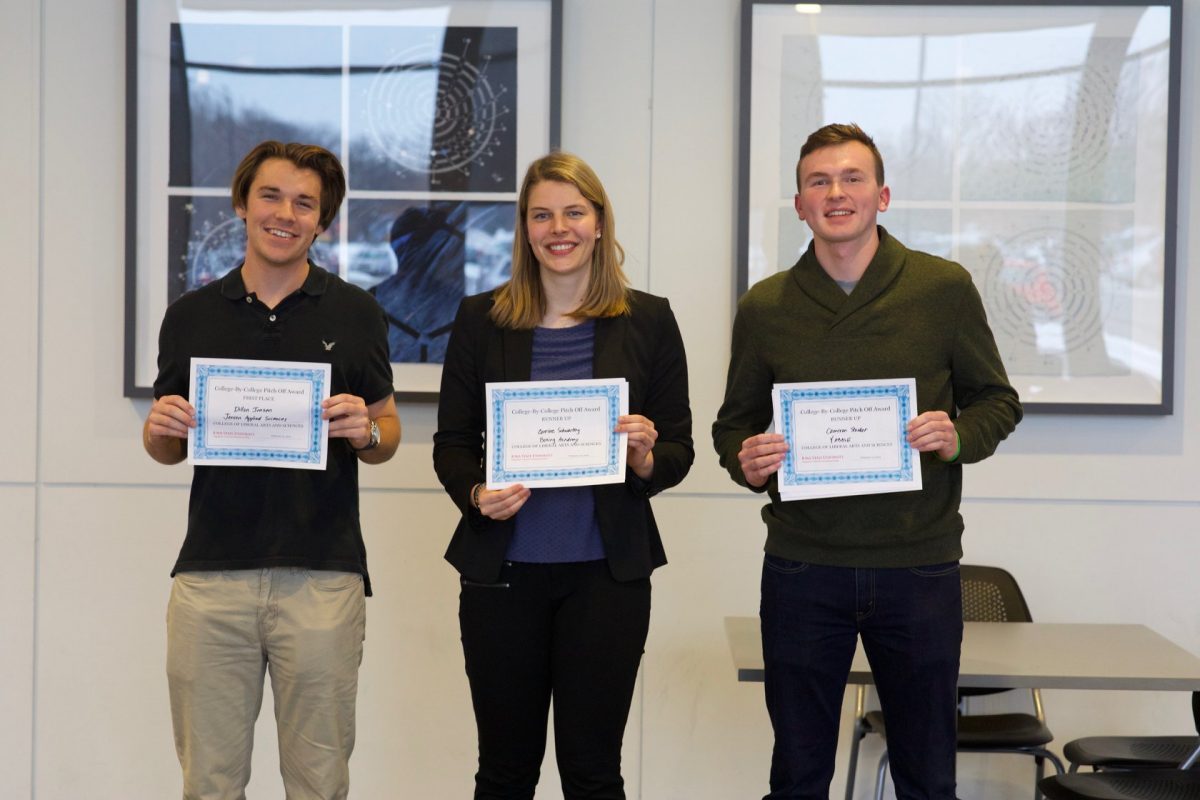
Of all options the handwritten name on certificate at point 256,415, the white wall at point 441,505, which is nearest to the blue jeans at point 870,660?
the handwritten name on certificate at point 256,415

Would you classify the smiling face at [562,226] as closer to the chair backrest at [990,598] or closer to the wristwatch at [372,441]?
the wristwatch at [372,441]

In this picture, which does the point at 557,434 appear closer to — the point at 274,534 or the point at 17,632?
the point at 274,534

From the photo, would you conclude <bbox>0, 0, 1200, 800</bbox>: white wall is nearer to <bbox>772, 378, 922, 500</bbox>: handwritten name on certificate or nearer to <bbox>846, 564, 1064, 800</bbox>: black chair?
<bbox>846, 564, 1064, 800</bbox>: black chair

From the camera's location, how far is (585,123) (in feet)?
12.4

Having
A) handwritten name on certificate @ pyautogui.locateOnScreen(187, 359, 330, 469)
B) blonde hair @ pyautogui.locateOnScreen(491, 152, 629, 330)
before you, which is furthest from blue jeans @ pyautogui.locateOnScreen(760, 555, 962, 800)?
handwritten name on certificate @ pyautogui.locateOnScreen(187, 359, 330, 469)

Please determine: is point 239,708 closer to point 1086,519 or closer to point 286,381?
point 286,381

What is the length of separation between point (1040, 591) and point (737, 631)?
1.36 m

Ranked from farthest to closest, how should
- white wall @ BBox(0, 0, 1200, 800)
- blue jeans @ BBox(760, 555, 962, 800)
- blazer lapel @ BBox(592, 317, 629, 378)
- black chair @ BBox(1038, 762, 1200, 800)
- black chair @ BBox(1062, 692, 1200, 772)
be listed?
1. white wall @ BBox(0, 0, 1200, 800)
2. black chair @ BBox(1062, 692, 1200, 772)
3. black chair @ BBox(1038, 762, 1200, 800)
4. blazer lapel @ BBox(592, 317, 629, 378)
5. blue jeans @ BBox(760, 555, 962, 800)

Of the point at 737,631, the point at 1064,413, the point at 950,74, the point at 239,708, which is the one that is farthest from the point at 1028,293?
the point at 239,708

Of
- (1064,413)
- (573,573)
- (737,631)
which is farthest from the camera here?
(1064,413)

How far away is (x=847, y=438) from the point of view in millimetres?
2486

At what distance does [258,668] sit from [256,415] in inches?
21.7

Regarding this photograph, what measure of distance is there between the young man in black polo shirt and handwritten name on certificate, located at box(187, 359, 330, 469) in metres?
0.04

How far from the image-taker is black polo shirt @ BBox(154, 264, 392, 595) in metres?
2.53
